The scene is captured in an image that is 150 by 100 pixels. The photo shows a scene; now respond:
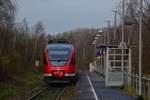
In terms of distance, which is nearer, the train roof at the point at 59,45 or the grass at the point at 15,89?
the grass at the point at 15,89

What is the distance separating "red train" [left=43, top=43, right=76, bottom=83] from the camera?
38938 millimetres

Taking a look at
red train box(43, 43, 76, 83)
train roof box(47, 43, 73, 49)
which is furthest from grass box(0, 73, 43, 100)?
train roof box(47, 43, 73, 49)

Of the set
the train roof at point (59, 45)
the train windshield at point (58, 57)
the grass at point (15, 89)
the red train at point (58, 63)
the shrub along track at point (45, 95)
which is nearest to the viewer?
the grass at point (15, 89)

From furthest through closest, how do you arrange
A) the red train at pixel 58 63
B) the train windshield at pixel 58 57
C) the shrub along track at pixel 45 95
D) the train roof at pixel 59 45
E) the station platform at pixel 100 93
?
the train roof at pixel 59 45 → the train windshield at pixel 58 57 → the red train at pixel 58 63 → the shrub along track at pixel 45 95 → the station platform at pixel 100 93

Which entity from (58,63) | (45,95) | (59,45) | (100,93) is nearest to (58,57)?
(58,63)

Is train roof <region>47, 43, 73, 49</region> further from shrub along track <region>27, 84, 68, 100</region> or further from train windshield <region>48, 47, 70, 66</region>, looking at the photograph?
shrub along track <region>27, 84, 68, 100</region>

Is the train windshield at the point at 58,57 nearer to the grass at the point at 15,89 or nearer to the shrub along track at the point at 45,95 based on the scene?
the grass at the point at 15,89

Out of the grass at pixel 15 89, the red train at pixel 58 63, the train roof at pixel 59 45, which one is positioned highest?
the train roof at pixel 59 45

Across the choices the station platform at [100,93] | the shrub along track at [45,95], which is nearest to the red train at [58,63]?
the station platform at [100,93]

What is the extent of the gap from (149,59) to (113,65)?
44.3 ft

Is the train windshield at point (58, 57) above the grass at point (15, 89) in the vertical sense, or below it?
above

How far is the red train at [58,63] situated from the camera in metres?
38.9

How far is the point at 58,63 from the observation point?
128ft

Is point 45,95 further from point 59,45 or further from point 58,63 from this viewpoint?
point 59,45
